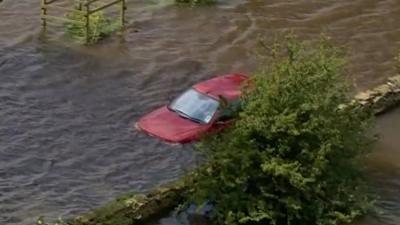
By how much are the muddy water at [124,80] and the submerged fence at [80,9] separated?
383 mm

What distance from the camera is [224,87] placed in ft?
68.5

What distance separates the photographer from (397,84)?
23547 mm

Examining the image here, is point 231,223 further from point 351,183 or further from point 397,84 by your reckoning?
point 397,84

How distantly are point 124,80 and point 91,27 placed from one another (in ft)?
9.98

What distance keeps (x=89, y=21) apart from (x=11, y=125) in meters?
5.94

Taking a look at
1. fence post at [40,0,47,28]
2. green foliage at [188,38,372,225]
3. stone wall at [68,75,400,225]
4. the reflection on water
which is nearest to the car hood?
stone wall at [68,75,400,225]

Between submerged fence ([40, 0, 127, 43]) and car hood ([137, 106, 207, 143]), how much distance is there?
241 inches

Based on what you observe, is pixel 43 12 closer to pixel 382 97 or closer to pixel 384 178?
pixel 382 97

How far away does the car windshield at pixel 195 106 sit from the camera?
65.8 ft

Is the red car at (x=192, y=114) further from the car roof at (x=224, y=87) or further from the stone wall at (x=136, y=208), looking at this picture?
the stone wall at (x=136, y=208)

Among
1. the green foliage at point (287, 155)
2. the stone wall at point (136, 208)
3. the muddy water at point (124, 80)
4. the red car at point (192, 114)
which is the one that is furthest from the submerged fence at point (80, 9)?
the green foliage at point (287, 155)

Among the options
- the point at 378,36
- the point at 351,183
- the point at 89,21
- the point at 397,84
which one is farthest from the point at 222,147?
the point at 378,36

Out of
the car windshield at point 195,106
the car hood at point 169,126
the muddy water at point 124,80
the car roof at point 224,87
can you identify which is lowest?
the muddy water at point 124,80

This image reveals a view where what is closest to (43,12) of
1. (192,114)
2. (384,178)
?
(192,114)
